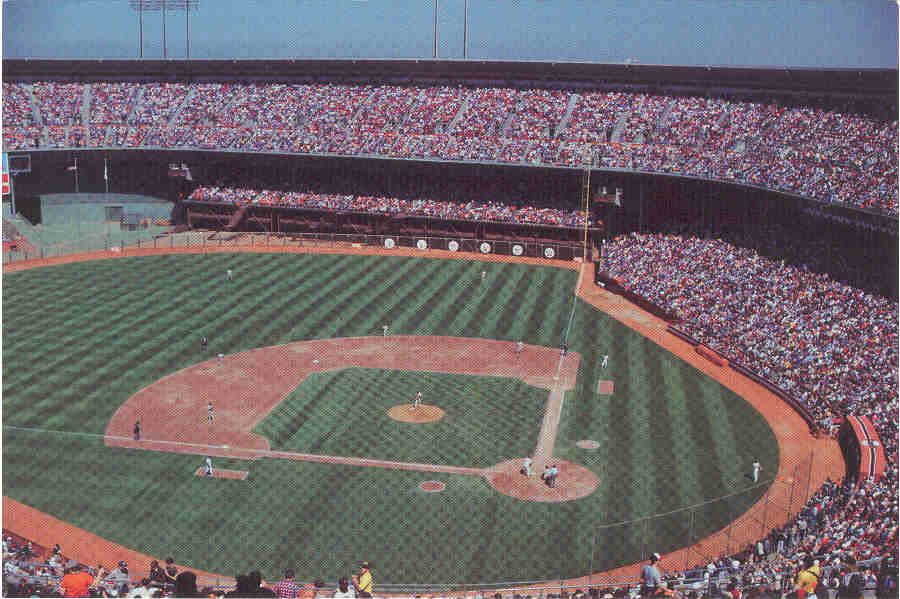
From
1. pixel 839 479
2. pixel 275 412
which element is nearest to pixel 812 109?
pixel 839 479

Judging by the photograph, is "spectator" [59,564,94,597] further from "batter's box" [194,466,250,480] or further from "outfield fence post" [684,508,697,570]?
"outfield fence post" [684,508,697,570]

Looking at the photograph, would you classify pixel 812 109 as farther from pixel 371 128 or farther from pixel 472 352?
pixel 371 128

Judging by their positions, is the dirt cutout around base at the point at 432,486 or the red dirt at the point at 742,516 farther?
the dirt cutout around base at the point at 432,486

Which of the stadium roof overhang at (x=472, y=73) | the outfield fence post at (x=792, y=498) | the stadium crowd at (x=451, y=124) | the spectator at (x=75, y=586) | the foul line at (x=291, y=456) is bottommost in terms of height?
the outfield fence post at (x=792, y=498)

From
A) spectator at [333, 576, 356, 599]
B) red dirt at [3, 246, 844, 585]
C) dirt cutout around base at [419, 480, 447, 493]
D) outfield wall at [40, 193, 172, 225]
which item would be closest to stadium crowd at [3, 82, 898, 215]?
outfield wall at [40, 193, 172, 225]

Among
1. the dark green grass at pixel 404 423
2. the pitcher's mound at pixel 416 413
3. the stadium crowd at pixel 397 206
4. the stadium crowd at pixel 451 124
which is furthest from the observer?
the stadium crowd at pixel 397 206

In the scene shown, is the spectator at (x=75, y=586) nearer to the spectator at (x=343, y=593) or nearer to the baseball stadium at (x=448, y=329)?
the baseball stadium at (x=448, y=329)

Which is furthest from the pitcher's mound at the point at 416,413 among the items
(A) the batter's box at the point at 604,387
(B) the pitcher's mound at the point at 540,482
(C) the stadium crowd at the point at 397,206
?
(C) the stadium crowd at the point at 397,206
